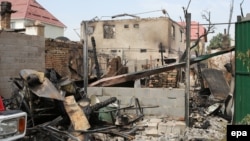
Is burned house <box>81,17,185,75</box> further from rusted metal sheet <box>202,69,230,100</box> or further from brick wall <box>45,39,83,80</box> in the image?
rusted metal sheet <box>202,69,230,100</box>

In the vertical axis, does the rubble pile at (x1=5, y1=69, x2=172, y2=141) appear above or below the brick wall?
below

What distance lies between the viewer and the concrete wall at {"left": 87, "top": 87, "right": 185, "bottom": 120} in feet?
27.5

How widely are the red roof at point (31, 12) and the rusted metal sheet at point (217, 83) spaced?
20663 millimetres

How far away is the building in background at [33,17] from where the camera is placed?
28719 millimetres

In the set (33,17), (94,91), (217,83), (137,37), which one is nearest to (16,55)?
(94,91)

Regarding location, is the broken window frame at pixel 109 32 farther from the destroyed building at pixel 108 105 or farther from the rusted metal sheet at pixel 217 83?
the destroyed building at pixel 108 105

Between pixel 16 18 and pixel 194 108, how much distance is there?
22.5m

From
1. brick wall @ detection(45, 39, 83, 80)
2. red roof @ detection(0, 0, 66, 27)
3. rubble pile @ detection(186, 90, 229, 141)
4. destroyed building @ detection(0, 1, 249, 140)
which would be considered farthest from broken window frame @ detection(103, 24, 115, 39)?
rubble pile @ detection(186, 90, 229, 141)

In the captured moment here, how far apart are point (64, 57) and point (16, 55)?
13.2 ft

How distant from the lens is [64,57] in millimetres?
13648

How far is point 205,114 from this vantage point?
1003 cm

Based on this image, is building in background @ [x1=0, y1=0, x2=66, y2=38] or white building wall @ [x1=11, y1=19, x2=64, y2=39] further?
white building wall @ [x1=11, y1=19, x2=64, y2=39]

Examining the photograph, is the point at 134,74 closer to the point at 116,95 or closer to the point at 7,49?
the point at 116,95

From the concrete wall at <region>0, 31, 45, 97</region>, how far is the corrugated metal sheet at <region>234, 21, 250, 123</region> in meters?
6.34
